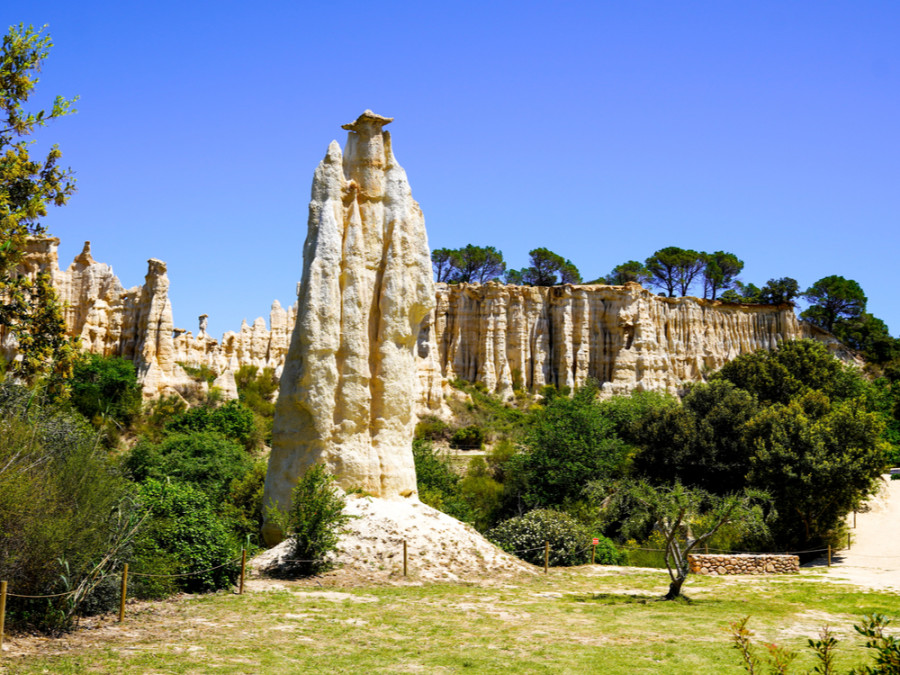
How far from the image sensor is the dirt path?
1897 centimetres

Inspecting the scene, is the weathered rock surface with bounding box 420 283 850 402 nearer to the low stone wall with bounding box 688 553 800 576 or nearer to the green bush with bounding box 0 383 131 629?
the low stone wall with bounding box 688 553 800 576

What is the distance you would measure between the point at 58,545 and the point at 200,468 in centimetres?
1526

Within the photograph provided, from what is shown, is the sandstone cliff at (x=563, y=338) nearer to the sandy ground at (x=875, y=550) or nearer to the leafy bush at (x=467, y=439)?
the leafy bush at (x=467, y=439)

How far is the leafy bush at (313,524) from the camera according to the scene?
15.6 m

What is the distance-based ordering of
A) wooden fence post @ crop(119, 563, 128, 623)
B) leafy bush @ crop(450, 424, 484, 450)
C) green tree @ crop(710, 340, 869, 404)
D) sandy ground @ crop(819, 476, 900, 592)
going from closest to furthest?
wooden fence post @ crop(119, 563, 128, 623), sandy ground @ crop(819, 476, 900, 592), green tree @ crop(710, 340, 869, 404), leafy bush @ crop(450, 424, 484, 450)

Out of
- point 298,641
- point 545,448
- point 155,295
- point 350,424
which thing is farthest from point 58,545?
point 155,295

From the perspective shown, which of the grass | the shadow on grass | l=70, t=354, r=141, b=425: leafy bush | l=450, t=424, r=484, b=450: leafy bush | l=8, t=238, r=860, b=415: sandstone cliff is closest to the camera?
the grass

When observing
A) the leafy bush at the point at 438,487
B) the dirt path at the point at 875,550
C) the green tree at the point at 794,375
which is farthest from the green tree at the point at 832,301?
the leafy bush at the point at 438,487

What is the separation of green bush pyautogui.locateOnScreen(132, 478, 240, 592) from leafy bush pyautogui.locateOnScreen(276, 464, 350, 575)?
1.46 metres

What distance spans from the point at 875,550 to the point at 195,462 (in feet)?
63.9

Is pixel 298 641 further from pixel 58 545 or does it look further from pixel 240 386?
pixel 240 386

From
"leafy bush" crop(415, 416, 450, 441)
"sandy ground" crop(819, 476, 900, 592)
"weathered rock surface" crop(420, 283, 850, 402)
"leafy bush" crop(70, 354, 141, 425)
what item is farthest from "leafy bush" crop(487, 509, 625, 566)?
"weathered rock surface" crop(420, 283, 850, 402)

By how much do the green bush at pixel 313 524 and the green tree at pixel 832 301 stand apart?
195 ft

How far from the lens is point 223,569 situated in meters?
14.0
